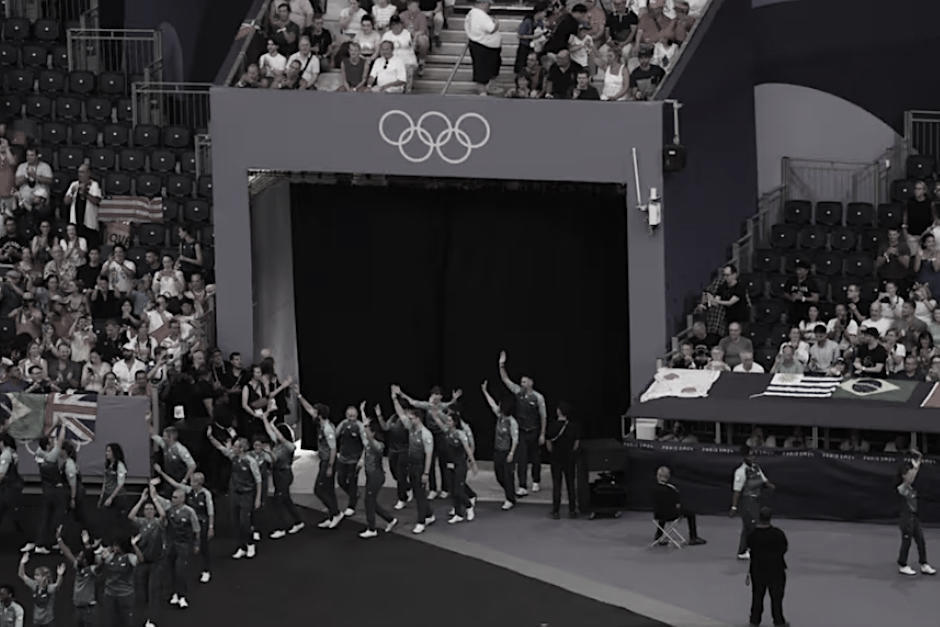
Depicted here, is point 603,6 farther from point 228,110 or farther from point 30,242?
point 30,242

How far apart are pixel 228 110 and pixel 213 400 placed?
3980 millimetres

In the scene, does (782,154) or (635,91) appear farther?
(782,154)

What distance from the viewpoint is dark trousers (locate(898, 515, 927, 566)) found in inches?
976

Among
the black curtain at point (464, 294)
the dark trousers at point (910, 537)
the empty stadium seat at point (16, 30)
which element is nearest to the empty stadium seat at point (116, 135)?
the empty stadium seat at point (16, 30)

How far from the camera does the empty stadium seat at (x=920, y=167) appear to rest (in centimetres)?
3170

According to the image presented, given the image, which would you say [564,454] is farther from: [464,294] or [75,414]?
[75,414]

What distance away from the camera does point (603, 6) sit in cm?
3169

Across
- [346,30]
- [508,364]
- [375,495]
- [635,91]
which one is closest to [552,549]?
[375,495]

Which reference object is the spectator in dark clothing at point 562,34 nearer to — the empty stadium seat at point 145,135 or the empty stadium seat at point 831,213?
the empty stadium seat at point 831,213

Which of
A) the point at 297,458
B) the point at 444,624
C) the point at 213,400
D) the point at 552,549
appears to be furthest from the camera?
the point at 297,458

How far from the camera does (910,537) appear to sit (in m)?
24.9

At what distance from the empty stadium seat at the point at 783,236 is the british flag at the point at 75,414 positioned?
385 inches

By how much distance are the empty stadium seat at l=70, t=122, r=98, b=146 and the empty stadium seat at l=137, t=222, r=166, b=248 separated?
2.18 meters

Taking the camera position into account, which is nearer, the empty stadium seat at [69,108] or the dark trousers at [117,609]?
the dark trousers at [117,609]
